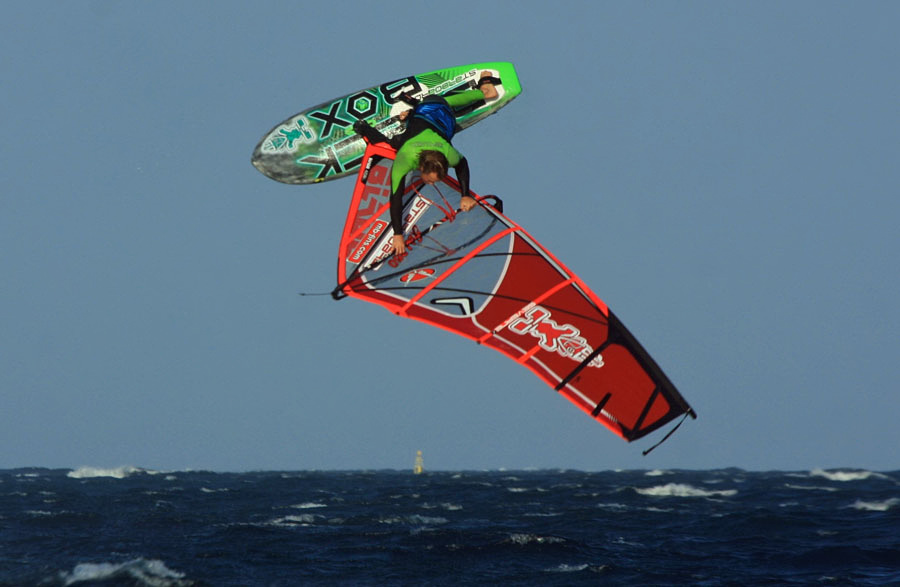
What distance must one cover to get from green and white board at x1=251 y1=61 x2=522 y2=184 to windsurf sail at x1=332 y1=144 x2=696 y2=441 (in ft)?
11.0

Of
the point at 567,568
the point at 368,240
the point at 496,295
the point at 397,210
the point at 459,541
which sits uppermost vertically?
the point at 397,210

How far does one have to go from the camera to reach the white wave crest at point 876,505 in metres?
33.2

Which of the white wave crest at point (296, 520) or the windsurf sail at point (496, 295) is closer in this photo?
the windsurf sail at point (496, 295)

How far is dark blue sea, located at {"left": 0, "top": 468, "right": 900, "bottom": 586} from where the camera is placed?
20.5m

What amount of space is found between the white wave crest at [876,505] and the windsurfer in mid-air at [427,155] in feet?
95.2

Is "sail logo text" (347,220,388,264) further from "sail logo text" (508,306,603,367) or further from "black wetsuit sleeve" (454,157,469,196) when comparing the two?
"sail logo text" (508,306,603,367)

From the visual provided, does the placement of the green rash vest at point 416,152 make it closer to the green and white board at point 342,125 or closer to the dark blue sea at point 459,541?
the green and white board at point 342,125

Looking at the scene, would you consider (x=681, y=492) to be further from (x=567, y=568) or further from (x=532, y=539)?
(x=567, y=568)

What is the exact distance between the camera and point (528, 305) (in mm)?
10867

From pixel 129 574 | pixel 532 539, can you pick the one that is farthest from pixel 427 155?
pixel 532 539

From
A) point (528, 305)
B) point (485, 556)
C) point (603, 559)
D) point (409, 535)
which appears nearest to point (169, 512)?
point (409, 535)

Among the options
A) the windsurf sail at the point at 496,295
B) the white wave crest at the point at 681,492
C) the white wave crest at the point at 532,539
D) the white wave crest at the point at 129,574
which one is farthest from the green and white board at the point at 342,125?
the white wave crest at the point at 681,492

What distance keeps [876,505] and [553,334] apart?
97.0 feet

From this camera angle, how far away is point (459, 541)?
25.2 meters
